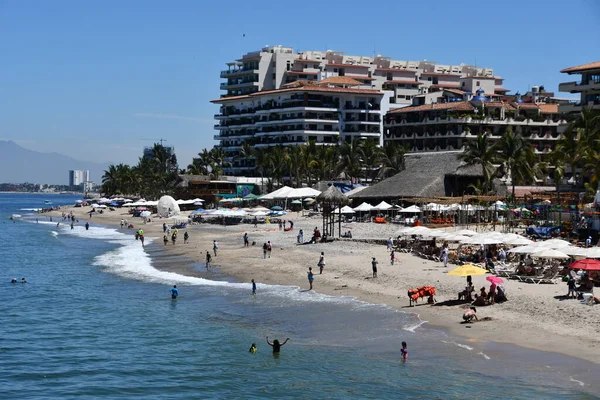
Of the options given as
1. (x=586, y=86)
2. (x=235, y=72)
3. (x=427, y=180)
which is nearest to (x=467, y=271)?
(x=427, y=180)

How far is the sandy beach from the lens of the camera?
90.5ft

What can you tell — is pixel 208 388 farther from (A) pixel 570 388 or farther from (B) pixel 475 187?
(B) pixel 475 187

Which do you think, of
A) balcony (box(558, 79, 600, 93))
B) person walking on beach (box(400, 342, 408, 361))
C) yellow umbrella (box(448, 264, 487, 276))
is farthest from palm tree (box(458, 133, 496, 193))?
person walking on beach (box(400, 342, 408, 361))

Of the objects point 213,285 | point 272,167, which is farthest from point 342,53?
point 213,285

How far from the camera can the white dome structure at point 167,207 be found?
3740 inches

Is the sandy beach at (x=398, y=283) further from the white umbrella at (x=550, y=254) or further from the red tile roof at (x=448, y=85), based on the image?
the red tile roof at (x=448, y=85)

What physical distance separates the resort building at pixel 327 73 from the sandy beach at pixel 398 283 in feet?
231

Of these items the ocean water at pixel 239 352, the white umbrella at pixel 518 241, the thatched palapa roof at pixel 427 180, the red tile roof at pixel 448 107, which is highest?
the red tile roof at pixel 448 107

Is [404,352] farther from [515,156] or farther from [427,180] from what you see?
[427,180]

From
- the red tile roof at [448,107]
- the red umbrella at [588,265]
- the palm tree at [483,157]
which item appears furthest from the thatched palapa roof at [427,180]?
the red umbrella at [588,265]

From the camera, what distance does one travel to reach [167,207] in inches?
3745

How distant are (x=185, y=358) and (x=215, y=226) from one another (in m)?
55.1

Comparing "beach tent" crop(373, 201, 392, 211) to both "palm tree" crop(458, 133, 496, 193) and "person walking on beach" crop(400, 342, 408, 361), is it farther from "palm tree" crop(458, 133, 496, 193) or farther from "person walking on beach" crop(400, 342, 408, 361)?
"person walking on beach" crop(400, 342, 408, 361)

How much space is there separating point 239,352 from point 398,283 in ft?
42.7
